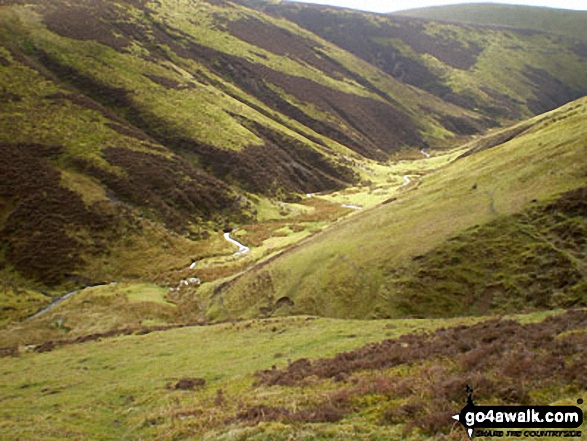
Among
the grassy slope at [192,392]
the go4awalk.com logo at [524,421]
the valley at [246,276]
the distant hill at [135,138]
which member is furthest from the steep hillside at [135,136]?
the go4awalk.com logo at [524,421]

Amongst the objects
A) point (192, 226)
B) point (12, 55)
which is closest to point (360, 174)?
point (192, 226)

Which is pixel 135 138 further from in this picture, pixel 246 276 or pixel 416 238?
pixel 416 238

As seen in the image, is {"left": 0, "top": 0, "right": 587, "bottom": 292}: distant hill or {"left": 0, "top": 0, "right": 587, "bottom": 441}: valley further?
{"left": 0, "top": 0, "right": 587, "bottom": 292}: distant hill

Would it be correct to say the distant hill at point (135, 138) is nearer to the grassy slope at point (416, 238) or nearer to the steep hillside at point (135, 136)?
the steep hillside at point (135, 136)

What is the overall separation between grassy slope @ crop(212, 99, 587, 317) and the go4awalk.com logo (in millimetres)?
18325

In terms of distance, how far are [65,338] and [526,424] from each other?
140ft

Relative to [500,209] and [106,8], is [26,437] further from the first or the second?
[106,8]

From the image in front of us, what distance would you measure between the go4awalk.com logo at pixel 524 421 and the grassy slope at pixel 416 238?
18.3 meters

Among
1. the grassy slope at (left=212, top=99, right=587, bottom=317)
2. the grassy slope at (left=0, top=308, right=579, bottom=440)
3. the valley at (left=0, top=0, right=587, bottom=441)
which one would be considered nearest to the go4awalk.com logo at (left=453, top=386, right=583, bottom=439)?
the valley at (left=0, top=0, right=587, bottom=441)

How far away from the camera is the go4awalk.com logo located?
10.1 meters

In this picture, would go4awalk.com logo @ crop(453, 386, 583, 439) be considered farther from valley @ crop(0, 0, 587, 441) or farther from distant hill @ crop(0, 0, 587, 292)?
distant hill @ crop(0, 0, 587, 292)

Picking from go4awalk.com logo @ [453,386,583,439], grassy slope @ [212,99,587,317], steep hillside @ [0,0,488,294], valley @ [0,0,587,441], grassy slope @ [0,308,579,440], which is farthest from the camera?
steep hillside @ [0,0,488,294]

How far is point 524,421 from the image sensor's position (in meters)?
10.6

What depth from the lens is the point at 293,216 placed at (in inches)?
3846
